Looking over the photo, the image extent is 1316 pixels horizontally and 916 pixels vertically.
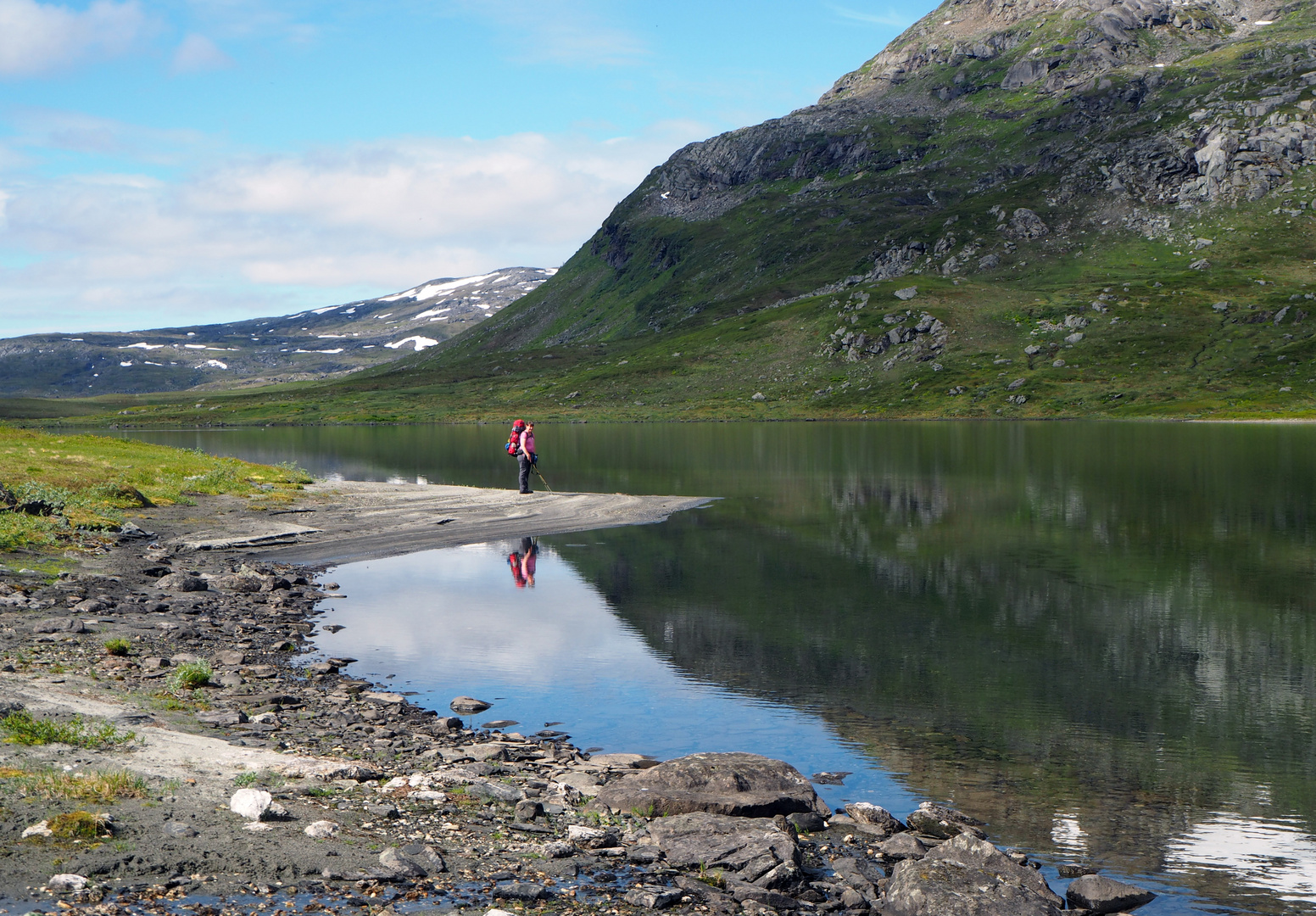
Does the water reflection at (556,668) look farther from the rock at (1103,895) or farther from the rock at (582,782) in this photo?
the rock at (1103,895)

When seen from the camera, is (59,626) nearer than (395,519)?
Yes

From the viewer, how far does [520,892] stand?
10445 mm

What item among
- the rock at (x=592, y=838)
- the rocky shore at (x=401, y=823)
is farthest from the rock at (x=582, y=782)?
the rock at (x=592, y=838)

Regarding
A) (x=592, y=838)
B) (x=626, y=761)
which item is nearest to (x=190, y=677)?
(x=626, y=761)

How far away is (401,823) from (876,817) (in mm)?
6241

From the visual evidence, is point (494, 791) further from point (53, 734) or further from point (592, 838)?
point (53, 734)

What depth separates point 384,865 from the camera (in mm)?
10773

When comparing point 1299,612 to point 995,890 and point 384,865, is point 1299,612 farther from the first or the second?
point 384,865

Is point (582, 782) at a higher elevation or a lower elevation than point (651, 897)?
lower

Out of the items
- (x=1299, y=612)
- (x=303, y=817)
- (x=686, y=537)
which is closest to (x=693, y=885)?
(x=303, y=817)

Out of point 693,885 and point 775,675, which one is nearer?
point 693,885

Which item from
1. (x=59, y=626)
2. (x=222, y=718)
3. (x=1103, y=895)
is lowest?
(x=1103, y=895)

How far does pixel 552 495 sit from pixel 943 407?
142 meters

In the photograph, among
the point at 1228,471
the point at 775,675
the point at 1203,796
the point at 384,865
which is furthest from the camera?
the point at 1228,471
